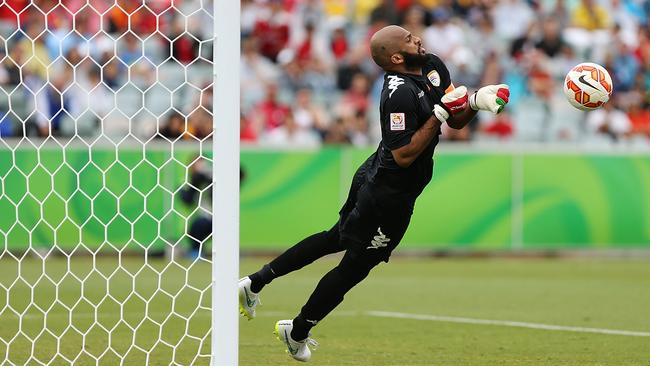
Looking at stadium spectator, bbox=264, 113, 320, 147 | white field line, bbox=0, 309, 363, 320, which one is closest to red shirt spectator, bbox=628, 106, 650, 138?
stadium spectator, bbox=264, 113, 320, 147

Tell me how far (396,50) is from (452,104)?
1.97 ft

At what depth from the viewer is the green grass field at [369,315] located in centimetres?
796

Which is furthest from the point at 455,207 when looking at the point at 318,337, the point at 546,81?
the point at 318,337

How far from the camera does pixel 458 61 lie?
818 inches

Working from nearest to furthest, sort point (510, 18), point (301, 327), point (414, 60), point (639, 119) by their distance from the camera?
point (414, 60) < point (301, 327) < point (639, 119) < point (510, 18)

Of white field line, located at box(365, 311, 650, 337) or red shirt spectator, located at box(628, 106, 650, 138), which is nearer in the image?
white field line, located at box(365, 311, 650, 337)

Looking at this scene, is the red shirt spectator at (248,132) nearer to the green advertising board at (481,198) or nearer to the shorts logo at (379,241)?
the green advertising board at (481,198)

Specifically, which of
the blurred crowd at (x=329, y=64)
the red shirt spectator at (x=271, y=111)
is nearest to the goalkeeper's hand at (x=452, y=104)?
the blurred crowd at (x=329, y=64)

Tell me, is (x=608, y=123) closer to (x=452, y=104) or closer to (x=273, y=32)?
(x=273, y=32)

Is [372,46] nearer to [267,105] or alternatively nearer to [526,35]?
[267,105]

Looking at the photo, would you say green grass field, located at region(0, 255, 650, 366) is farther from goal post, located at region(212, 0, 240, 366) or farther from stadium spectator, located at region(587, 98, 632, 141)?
stadium spectator, located at region(587, 98, 632, 141)

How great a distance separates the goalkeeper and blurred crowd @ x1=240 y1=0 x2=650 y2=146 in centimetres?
1064

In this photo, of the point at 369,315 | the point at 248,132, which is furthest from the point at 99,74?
the point at 369,315

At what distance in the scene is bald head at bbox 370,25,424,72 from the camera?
23.4 feet
